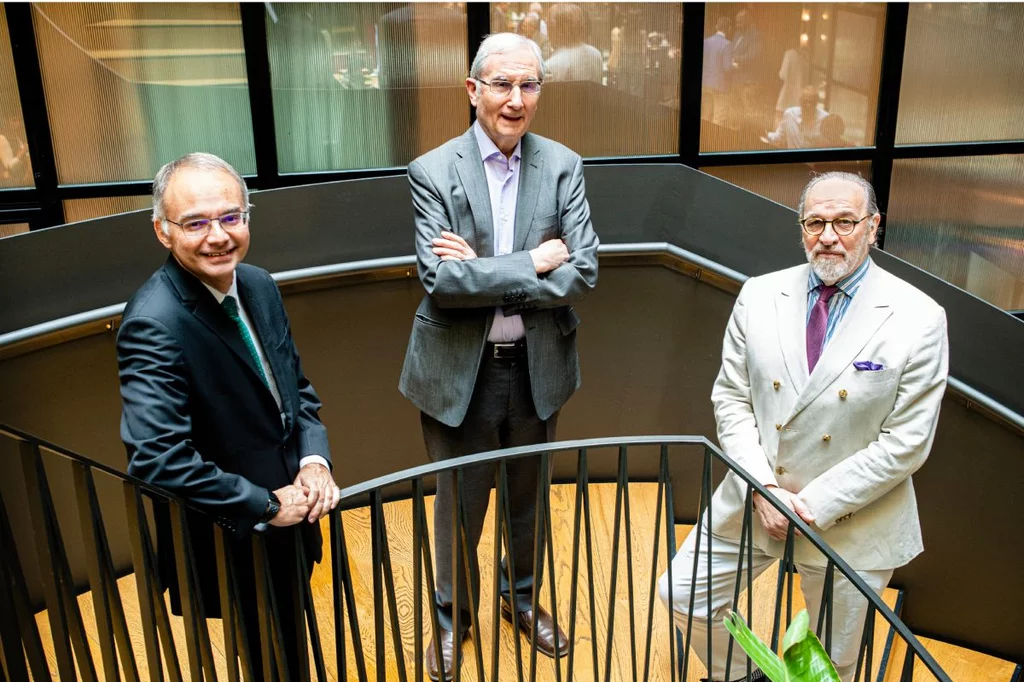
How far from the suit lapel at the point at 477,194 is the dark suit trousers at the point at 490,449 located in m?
0.32

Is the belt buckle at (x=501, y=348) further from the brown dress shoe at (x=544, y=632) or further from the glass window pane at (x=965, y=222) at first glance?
the glass window pane at (x=965, y=222)

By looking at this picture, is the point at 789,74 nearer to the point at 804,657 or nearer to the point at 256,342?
the point at 256,342

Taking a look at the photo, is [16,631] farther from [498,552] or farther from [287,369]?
[498,552]

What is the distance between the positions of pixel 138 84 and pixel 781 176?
2714 mm

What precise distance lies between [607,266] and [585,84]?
813 mm

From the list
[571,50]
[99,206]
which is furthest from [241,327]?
[571,50]

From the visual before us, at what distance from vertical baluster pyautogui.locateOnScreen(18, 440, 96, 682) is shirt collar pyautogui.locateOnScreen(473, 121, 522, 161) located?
142 cm

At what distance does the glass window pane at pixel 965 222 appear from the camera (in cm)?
455

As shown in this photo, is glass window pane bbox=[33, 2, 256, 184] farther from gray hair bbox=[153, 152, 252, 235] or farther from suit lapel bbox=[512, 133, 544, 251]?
gray hair bbox=[153, 152, 252, 235]

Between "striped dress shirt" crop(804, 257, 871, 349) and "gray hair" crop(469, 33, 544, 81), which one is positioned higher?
"gray hair" crop(469, 33, 544, 81)

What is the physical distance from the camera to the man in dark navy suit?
1.97 m

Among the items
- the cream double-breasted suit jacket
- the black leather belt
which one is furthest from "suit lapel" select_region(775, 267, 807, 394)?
the black leather belt

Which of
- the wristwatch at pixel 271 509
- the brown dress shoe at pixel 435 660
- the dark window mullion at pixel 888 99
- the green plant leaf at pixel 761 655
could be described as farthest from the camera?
the dark window mullion at pixel 888 99

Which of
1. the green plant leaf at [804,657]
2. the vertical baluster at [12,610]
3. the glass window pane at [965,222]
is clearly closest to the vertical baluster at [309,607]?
the vertical baluster at [12,610]
